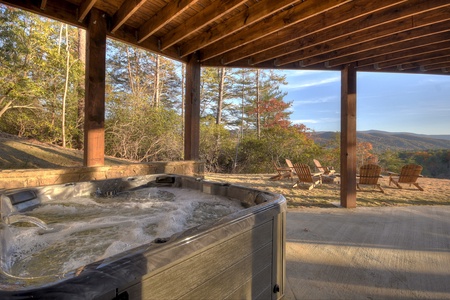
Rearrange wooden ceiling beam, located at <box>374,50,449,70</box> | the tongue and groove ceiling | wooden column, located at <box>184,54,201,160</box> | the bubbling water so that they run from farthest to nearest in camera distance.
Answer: wooden column, located at <box>184,54,201,160</box> < wooden ceiling beam, located at <box>374,50,449,70</box> < the tongue and groove ceiling < the bubbling water

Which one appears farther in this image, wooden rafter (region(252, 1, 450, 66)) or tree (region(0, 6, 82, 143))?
tree (region(0, 6, 82, 143))

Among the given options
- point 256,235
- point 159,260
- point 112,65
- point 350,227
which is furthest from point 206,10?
point 112,65

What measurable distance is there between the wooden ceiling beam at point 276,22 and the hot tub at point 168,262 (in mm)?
1976

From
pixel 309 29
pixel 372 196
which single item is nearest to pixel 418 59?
pixel 309 29

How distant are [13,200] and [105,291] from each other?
1967 millimetres

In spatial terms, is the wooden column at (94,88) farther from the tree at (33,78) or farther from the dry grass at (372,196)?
the tree at (33,78)

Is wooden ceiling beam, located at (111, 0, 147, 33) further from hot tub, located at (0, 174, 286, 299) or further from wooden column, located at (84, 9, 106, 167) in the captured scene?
hot tub, located at (0, 174, 286, 299)

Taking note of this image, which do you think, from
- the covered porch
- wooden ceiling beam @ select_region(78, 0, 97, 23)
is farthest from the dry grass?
wooden ceiling beam @ select_region(78, 0, 97, 23)

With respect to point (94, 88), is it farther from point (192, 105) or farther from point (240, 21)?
point (240, 21)

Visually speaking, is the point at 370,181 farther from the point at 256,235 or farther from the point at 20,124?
the point at 20,124

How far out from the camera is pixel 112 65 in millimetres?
11195

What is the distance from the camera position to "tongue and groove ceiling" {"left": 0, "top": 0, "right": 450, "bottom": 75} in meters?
2.56

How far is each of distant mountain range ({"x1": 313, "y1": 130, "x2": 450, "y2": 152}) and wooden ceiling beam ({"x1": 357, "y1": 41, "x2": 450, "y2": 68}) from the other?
6.49 m

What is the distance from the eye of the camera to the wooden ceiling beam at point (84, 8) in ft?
8.66
